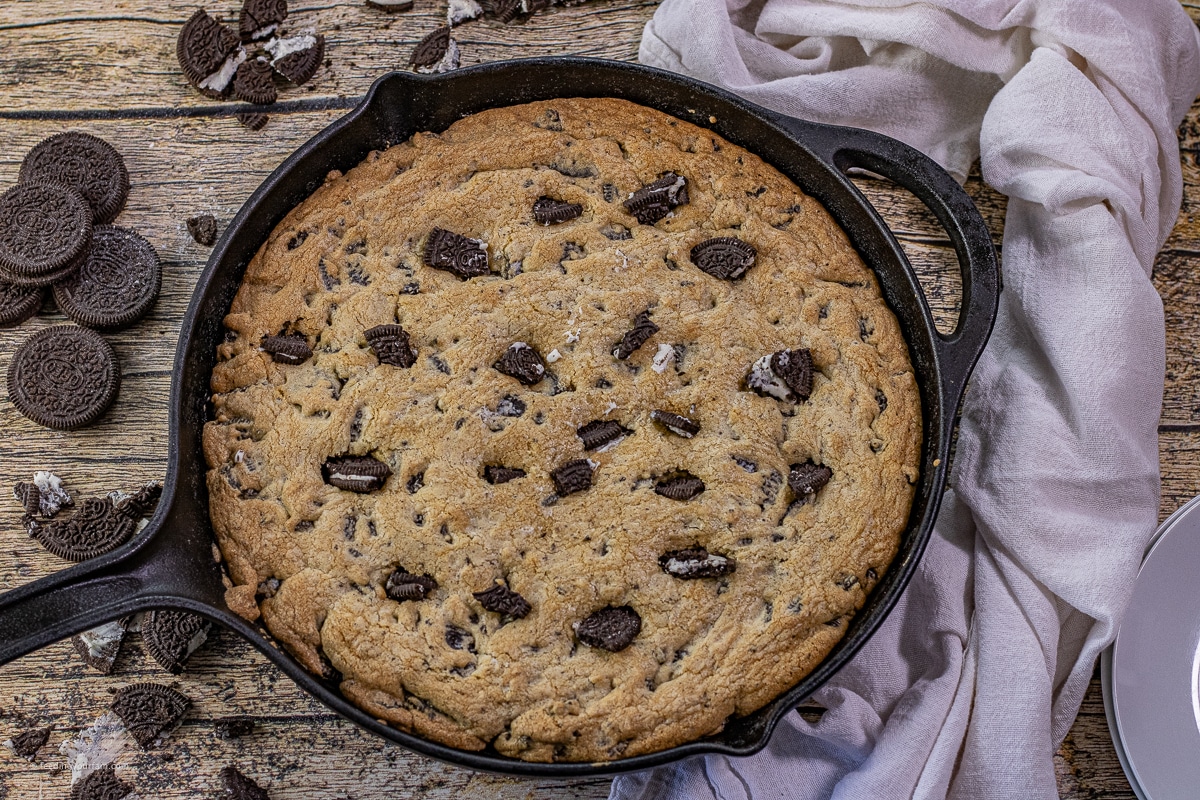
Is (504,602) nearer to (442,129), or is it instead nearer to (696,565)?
(696,565)

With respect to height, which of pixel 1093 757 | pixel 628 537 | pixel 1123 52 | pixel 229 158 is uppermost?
pixel 1123 52

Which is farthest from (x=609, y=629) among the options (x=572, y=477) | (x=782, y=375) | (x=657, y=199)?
(x=657, y=199)

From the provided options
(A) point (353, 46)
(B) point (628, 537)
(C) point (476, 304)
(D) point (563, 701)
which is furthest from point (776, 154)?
(D) point (563, 701)

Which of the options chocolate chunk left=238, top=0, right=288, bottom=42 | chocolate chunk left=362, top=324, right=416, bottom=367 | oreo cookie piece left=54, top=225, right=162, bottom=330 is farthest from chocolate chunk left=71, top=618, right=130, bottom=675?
chocolate chunk left=238, top=0, right=288, bottom=42

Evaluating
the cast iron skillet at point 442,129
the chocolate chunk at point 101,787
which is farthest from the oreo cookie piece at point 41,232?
the chocolate chunk at point 101,787

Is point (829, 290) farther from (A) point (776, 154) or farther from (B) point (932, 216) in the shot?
(B) point (932, 216)

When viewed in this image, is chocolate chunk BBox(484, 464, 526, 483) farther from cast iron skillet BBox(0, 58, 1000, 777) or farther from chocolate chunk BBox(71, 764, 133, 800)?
chocolate chunk BBox(71, 764, 133, 800)
